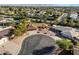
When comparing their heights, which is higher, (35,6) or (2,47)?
(35,6)

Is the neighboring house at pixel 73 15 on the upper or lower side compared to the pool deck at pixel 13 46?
upper

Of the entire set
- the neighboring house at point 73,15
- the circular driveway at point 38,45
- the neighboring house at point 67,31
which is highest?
the neighboring house at point 73,15

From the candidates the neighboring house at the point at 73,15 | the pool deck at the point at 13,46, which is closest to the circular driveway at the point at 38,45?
the pool deck at the point at 13,46

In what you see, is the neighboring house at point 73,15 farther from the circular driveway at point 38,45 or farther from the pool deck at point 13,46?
the pool deck at point 13,46

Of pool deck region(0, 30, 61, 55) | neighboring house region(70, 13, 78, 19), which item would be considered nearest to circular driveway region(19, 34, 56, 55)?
pool deck region(0, 30, 61, 55)

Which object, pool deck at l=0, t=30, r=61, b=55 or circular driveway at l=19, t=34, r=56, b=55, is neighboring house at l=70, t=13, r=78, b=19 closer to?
circular driveway at l=19, t=34, r=56, b=55

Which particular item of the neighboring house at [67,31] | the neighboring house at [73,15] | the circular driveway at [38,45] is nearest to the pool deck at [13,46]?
the circular driveway at [38,45]

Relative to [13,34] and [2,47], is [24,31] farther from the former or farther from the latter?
[2,47]
